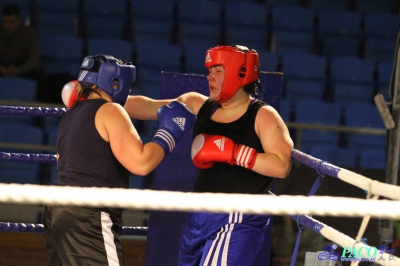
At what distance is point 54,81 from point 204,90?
255 cm

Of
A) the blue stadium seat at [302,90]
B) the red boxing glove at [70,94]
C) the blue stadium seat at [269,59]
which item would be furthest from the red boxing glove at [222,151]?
the blue stadium seat at [302,90]

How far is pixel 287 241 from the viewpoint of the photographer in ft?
14.4

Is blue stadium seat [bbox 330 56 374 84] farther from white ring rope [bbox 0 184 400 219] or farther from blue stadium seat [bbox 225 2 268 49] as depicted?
white ring rope [bbox 0 184 400 219]

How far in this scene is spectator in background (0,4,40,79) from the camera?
598cm

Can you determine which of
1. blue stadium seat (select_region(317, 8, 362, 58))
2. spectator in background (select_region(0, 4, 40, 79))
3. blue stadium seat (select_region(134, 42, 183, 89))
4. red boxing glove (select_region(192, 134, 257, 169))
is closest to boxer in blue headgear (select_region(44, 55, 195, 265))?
red boxing glove (select_region(192, 134, 257, 169))

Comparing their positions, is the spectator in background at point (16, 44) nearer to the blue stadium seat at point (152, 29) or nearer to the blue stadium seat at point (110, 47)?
the blue stadium seat at point (110, 47)

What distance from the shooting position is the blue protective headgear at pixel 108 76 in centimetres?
261

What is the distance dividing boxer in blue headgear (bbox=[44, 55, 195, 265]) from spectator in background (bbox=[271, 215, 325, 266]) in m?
1.97

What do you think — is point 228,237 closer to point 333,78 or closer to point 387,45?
point 333,78

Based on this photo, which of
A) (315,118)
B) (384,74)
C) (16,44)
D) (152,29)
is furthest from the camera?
(384,74)

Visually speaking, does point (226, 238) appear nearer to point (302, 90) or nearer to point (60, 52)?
point (60, 52)

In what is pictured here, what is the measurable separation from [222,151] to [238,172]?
0.63 ft

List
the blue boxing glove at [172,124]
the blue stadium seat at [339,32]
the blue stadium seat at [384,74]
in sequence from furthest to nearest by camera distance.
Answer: the blue stadium seat at [339,32], the blue stadium seat at [384,74], the blue boxing glove at [172,124]

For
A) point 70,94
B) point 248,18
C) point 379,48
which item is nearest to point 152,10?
point 248,18
